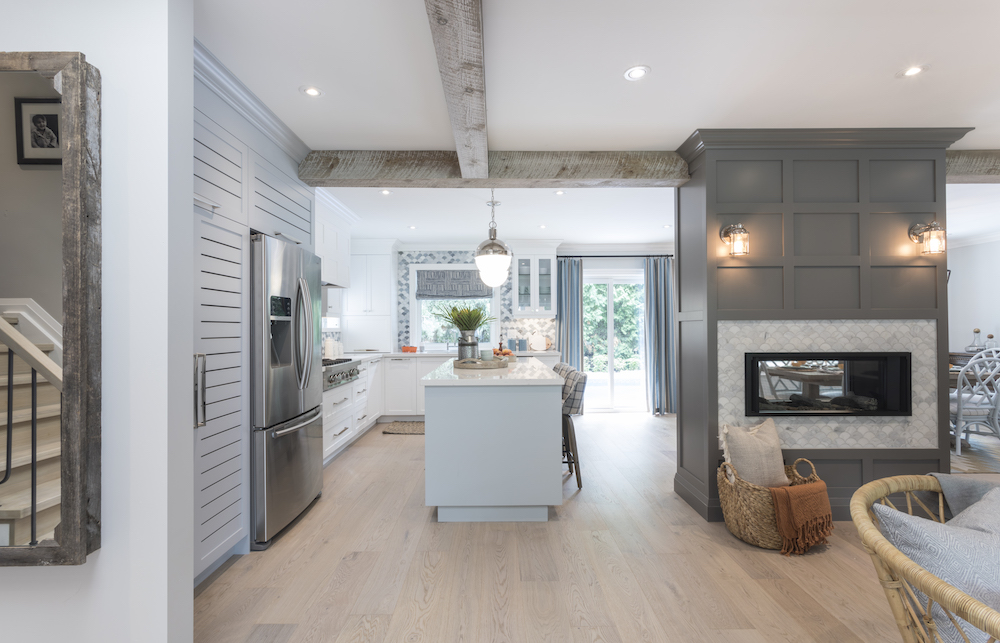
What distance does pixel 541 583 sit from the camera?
2.29 metres

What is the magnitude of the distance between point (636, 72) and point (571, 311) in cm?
469

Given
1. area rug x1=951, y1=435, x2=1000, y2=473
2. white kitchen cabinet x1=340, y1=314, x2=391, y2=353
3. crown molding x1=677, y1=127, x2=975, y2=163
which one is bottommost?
area rug x1=951, y1=435, x2=1000, y2=473

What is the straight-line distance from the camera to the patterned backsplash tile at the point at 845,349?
3057 millimetres

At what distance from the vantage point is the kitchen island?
119 inches

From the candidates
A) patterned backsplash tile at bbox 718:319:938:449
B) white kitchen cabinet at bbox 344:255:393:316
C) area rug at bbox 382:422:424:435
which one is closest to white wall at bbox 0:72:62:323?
patterned backsplash tile at bbox 718:319:938:449

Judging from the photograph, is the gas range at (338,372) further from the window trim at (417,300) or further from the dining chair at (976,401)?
the dining chair at (976,401)

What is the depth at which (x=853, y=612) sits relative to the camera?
2.04 meters

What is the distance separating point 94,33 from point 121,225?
592 mm

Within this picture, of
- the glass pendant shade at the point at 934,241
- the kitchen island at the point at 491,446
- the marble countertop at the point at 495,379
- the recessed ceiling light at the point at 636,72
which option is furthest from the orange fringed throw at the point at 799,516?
the recessed ceiling light at the point at 636,72

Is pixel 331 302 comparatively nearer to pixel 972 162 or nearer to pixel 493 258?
pixel 493 258

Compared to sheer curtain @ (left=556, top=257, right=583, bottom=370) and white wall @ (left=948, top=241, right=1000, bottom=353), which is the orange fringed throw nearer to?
sheer curtain @ (left=556, top=257, right=583, bottom=370)

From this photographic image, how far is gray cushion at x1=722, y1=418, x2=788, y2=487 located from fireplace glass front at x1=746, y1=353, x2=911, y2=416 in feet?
0.96

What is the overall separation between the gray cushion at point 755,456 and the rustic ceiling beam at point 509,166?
1.75 m

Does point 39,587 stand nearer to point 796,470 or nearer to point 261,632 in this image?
point 261,632
